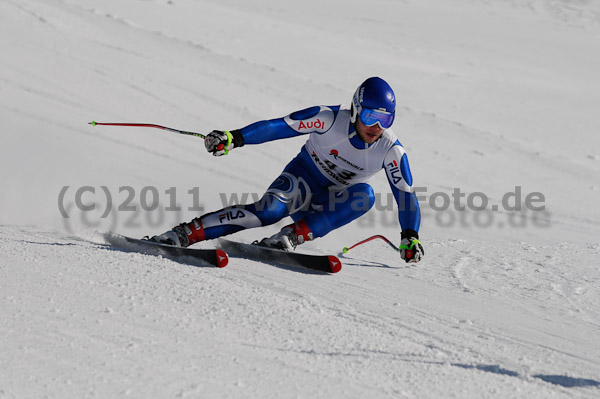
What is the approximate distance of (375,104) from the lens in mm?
4730

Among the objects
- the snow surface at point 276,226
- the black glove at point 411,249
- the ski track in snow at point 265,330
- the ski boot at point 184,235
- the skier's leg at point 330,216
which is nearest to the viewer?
the ski track in snow at point 265,330

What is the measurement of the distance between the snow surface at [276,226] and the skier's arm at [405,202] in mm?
247

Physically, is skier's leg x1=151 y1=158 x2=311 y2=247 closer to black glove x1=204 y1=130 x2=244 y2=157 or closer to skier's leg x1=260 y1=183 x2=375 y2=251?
skier's leg x1=260 y1=183 x2=375 y2=251

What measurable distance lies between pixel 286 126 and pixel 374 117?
2.13 feet

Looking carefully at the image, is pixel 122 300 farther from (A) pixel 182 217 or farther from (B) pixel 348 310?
(A) pixel 182 217

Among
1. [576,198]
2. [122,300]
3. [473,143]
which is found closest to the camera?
[122,300]

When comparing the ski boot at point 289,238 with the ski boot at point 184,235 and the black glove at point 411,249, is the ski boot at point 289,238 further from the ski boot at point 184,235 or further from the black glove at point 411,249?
the black glove at point 411,249

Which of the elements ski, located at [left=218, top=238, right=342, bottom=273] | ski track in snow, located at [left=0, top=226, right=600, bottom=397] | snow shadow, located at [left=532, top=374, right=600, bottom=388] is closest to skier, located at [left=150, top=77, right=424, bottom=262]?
ski, located at [left=218, top=238, right=342, bottom=273]

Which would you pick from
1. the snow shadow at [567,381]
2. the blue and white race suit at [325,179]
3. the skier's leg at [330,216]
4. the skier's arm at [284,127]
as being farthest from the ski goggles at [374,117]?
the snow shadow at [567,381]

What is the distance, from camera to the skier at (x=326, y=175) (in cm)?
480

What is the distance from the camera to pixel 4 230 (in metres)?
5.08

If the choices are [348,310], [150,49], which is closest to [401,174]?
[348,310]

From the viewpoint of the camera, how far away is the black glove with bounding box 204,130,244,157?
4794 mm

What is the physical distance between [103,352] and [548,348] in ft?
7.10
